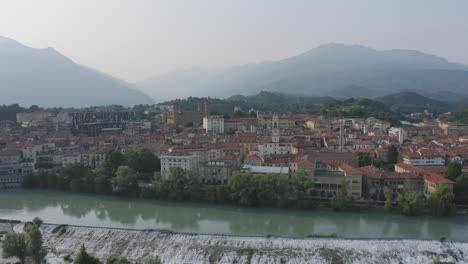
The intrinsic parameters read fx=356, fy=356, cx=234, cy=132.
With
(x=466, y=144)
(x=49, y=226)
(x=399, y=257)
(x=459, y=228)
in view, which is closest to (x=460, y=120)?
(x=466, y=144)

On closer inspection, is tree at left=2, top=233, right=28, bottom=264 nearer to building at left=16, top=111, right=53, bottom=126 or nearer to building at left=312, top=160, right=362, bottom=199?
building at left=312, top=160, right=362, bottom=199

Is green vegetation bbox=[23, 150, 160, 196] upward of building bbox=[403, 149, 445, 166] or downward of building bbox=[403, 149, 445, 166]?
downward

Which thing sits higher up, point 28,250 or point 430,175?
point 430,175

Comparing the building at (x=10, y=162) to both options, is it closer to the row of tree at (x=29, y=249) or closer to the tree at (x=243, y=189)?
the row of tree at (x=29, y=249)

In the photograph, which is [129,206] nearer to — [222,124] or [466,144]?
[222,124]

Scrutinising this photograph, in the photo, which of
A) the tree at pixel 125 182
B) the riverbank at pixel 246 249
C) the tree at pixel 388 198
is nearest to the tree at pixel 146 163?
the tree at pixel 125 182

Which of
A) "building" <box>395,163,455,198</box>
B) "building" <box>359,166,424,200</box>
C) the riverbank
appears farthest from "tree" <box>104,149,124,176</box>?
"building" <box>395,163,455,198</box>

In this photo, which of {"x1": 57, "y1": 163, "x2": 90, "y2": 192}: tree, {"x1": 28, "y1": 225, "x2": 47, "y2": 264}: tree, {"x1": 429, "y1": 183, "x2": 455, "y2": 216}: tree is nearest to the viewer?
{"x1": 28, "y1": 225, "x2": 47, "y2": 264}: tree

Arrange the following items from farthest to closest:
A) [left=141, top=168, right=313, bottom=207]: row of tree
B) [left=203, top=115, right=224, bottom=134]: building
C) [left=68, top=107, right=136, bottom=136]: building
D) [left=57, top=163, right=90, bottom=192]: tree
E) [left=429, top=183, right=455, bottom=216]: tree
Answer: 1. [left=68, top=107, right=136, bottom=136]: building
2. [left=203, top=115, right=224, bottom=134]: building
3. [left=57, top=163, right=90, bottom=192]: tree
4. [left=141, top=168, right=313, bottom=207]: row of tree
5. [left=429, top=183, right=455, bottom=216]: tree
